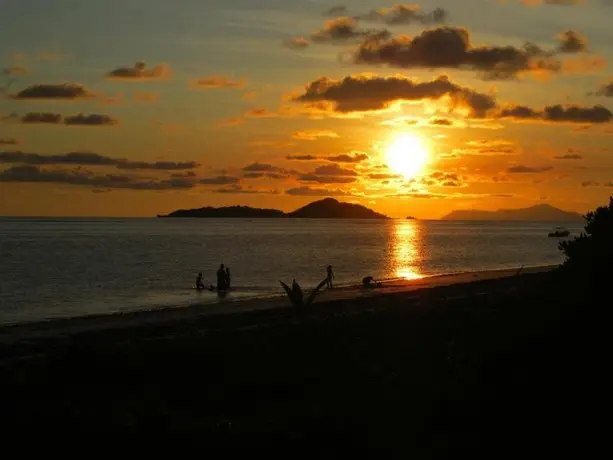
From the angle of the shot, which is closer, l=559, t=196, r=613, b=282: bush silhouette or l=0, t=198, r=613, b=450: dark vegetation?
l=0, t=198, r=613, b=450: dark vegetation

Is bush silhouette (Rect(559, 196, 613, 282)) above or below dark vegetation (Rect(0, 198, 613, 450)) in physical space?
above

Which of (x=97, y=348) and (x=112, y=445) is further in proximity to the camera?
(x=97, y=348)

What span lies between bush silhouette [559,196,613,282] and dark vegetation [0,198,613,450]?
0.06m

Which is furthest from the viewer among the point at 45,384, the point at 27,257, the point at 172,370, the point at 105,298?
the point at 27,257

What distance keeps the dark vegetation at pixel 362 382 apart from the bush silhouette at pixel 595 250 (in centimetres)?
6

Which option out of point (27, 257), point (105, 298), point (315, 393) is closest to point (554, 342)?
point (315, 393)

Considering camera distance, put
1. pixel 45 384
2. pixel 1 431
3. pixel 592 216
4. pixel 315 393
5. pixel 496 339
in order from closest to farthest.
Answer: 1. pixel 1 431
2. pixel 315 393
3. pixel 45 384
4. pixel 496 339
5. pixel 592 216

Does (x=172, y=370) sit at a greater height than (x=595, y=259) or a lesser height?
lesser

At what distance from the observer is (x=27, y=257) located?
101 metres

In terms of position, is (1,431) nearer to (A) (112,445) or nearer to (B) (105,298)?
(A) (112,445)

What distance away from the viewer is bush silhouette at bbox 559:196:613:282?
66.1 ft

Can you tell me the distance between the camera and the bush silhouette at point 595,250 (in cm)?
2016

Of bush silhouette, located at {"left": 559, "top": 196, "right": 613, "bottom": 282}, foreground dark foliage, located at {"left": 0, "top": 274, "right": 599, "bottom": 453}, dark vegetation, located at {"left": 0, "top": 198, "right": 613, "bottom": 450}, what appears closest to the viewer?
dark vegetation, located at {"left": 0, "top": 198, "right": 613, "bottom": 450}

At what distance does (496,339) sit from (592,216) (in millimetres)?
7106
